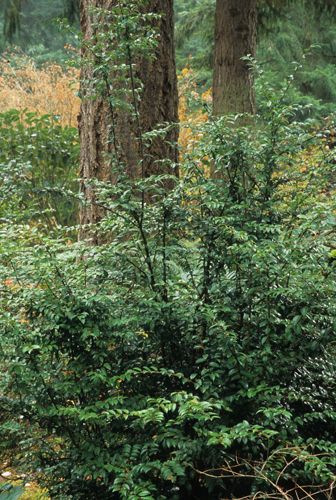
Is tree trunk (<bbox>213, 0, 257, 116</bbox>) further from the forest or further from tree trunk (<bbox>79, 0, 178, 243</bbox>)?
the forest

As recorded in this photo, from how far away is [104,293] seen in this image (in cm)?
272

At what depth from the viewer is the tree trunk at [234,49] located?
7855mm

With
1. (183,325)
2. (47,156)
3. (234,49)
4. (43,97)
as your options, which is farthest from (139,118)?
(43,97)

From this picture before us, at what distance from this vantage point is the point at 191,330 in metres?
2.73

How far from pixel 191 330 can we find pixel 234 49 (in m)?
5.83

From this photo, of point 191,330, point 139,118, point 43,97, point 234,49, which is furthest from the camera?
point 43,97

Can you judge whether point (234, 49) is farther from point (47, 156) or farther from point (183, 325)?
point (183, 325)

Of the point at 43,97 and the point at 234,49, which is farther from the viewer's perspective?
the point at 43,97

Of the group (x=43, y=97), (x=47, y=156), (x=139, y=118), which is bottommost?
(x=47, y=156)

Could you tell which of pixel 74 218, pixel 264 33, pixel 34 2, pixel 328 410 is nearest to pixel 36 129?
pixel 74 218

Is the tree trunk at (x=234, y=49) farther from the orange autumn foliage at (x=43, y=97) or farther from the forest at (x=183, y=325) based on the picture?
the forest at (x=183, y=325)

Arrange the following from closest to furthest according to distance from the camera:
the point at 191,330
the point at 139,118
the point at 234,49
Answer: the point at 191,330, the point at 139,118, the point at 234,49

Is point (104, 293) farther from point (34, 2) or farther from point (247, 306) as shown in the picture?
point (34, 2)

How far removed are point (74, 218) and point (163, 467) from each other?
20.5 ft
